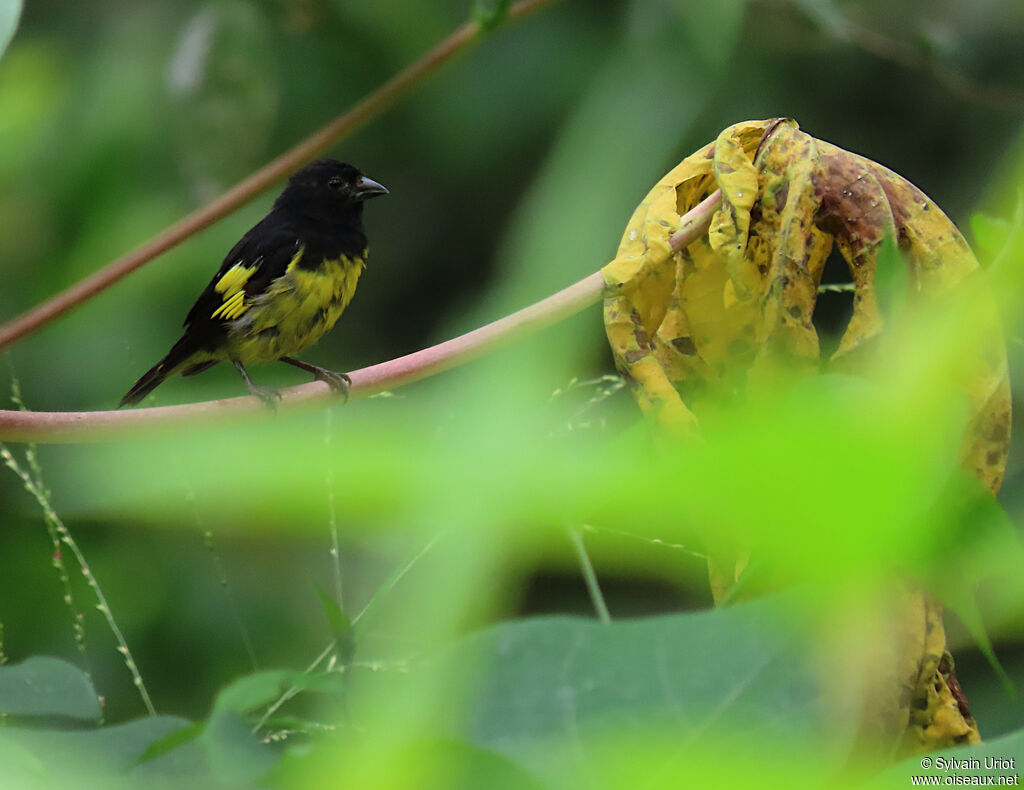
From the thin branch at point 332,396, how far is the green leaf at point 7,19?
0.12 metres

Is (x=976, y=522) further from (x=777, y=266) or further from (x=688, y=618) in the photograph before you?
(x=777, y=266)

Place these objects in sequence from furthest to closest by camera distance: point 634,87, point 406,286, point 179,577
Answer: point 406,286
point 179,577
point 634,87

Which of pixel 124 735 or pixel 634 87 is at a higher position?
pixel 634 87

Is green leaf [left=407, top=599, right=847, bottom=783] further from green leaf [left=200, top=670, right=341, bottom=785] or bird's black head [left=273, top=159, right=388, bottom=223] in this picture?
bird's black head [left=273, top=159, right=388, bottom=223]

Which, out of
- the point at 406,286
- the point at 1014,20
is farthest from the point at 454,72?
the point at 1014,20

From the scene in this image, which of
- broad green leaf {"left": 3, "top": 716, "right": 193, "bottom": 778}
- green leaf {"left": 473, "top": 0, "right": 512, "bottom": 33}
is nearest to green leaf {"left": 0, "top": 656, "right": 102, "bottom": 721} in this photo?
broad green leaf {"left": 3, "top": 716, "right": 193, "bottom": 778}

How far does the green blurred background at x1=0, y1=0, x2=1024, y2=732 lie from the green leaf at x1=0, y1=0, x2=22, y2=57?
0.50ft

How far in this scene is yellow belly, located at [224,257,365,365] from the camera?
93cm

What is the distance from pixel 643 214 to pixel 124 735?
0.25 metres

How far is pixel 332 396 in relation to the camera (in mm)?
424

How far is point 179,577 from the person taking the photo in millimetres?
1157

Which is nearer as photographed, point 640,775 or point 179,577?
point 640,775

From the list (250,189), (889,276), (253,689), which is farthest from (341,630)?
(250,189)

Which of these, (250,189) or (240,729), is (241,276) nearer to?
Result: (250,189)
